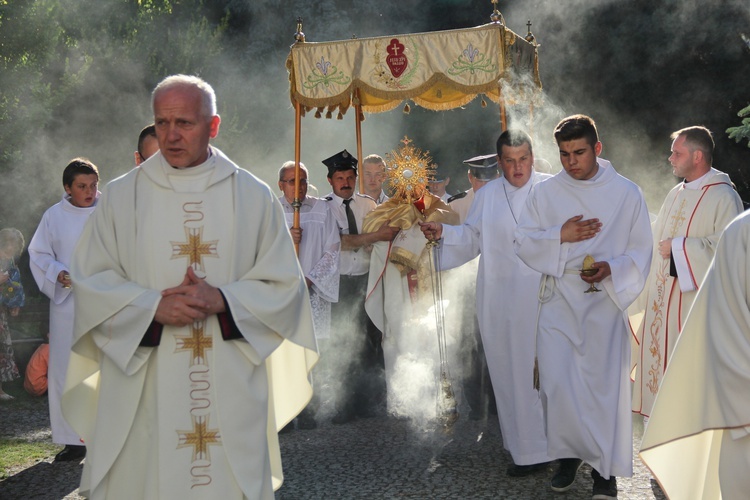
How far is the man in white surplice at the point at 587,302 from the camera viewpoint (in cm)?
602

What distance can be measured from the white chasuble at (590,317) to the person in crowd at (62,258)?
3.30m

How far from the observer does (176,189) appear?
4.19 metres

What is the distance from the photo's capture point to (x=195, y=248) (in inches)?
164

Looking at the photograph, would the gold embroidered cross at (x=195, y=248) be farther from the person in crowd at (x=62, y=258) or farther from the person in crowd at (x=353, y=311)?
the person in crowd at (x=353, y=311)

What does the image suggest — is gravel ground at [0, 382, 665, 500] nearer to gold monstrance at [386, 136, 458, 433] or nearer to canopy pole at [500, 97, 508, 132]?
gold monstrance at [386, 136, 458, 433]

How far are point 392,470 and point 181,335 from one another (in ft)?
10.0

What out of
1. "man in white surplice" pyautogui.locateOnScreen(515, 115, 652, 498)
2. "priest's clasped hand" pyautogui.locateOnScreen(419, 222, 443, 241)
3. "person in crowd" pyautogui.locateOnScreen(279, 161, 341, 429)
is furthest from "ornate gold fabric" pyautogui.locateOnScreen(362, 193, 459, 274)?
"man in white surplice" pyautogui.locateOnScreen(515, 115, 652, 498)

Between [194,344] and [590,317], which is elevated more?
[194,344]

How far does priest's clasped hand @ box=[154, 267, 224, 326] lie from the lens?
3953mm

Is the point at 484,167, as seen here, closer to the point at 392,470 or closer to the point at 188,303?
the point at 392,470

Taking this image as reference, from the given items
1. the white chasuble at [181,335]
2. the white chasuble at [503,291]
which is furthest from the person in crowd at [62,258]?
the white chasuble at [181,335]

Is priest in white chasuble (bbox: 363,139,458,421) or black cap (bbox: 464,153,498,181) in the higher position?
black cap (bbox: 464,153,498,181)

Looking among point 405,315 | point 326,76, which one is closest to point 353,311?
point 405,315

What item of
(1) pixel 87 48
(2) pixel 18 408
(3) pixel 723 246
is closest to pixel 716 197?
(3) pixel 723 246
